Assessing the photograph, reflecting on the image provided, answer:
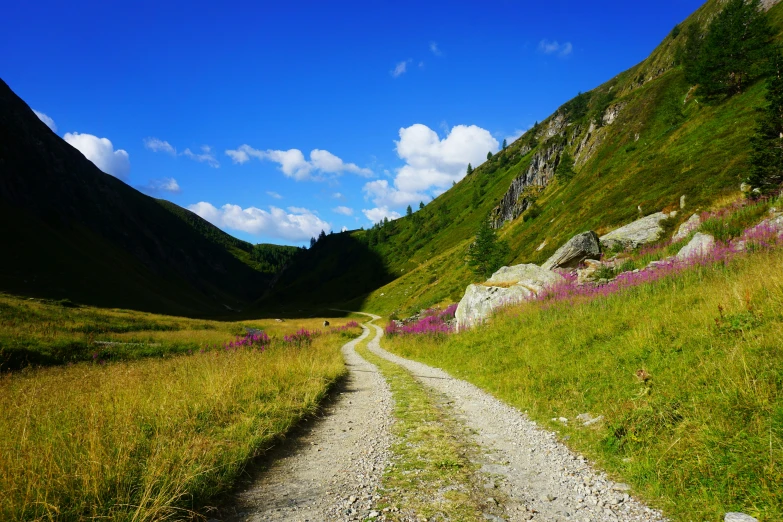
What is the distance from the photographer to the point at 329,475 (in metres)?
5.48

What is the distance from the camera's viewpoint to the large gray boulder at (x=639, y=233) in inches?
975

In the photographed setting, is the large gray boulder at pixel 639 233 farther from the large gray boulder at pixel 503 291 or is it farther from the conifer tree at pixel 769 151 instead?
the large gray boulder at pixel 503 291

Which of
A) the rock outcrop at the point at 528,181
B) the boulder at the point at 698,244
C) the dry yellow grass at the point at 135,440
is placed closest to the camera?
the dry yellow grass at the point at 135,440

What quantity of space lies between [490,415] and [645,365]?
3.58m

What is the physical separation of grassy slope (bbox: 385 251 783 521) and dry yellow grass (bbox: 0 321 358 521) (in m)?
5.94

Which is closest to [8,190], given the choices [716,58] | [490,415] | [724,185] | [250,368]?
[250,368]

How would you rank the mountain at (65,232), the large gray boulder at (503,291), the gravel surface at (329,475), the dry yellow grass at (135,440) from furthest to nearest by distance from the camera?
1. the mountain at (65,232)
2. the large gray boulder at (503,291)
3. the gravel surface at (329,475)
4. the dry yellow grass at (135,440)

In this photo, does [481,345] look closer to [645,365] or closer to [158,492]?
[645,365]

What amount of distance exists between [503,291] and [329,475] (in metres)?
18.5

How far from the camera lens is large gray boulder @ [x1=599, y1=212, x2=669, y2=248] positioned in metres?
24.8

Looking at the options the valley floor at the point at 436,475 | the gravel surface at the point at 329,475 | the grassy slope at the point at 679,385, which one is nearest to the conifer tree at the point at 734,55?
the grassy slope at the point at 679,385

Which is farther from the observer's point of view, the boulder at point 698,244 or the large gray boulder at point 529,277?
the large gray boulder at point 529,277

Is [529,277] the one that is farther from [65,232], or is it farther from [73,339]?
[65,232]

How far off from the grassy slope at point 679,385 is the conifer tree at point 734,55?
5103 cm
